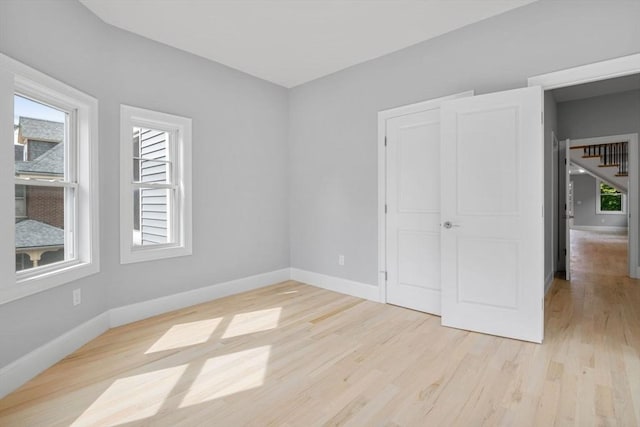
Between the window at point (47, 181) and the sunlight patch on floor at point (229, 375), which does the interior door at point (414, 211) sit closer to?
the sunlight patch on floor at point (229, 375)

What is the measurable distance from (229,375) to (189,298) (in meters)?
1.69

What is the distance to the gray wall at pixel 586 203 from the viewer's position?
13141mm

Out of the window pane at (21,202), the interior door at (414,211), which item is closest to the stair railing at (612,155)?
the interior door at (414,211)

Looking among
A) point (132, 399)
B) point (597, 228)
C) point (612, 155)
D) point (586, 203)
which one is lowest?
point (132, 399)

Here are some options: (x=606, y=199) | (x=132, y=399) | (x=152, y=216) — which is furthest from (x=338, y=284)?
(x=606, y=199)

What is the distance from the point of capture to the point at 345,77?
4129 mm

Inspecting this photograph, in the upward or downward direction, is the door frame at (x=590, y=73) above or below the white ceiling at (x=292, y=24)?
below

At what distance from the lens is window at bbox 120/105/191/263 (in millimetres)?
3320

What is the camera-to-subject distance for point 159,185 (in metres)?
3.46

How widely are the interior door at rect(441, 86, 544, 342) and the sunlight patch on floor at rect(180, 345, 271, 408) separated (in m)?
1.79

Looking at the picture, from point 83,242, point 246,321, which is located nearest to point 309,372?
point 246,321

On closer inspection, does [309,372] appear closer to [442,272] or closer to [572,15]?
[442,272]

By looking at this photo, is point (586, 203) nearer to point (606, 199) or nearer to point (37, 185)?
point (606, 199)

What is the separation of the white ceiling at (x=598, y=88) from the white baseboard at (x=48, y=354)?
6.48 metres
